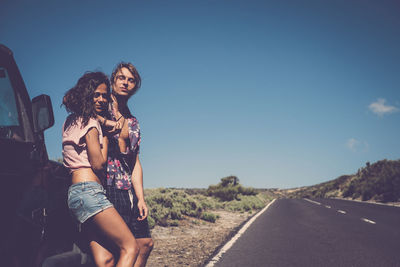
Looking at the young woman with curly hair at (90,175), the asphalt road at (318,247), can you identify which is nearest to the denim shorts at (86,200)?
the young woman with curly hair at (90,175)

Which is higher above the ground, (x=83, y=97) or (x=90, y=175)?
(x=83, y=97)

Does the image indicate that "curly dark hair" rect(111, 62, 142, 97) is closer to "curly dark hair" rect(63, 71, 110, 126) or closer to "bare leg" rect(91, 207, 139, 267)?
"curly dark hair" rect(63, 71, 110, 126)

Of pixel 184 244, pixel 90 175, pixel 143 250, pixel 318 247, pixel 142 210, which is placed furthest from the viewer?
pixel 184 244

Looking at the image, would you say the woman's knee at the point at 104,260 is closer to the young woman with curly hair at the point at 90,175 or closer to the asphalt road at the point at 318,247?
the young woman with curly hair at the point at 90,175

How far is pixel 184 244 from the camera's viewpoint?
7000 millimetres

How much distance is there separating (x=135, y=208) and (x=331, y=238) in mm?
6469

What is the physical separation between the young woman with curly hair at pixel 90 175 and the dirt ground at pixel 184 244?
10.7 feet

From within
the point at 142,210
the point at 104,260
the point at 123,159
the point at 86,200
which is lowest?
the point at 104,260

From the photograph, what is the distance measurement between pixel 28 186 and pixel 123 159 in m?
0.81

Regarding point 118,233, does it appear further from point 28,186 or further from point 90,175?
point 28,186

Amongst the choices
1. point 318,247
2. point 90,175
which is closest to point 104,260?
point 90,175

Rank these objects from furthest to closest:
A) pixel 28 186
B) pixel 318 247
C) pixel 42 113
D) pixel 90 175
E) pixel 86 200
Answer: pixel 318 247, pixel 42 113, pixel 90 175, pixel 86 200, pixel 28 186

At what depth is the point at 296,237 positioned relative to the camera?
25.0 ft

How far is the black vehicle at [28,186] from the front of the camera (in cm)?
173
